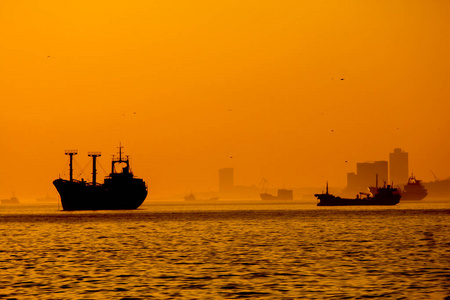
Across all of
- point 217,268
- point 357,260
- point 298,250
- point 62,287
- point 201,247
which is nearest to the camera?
point 62,287

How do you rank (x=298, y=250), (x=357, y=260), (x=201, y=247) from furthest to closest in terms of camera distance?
(x=201, y=247) < (x=298, y=250) < (x=357, y=260)

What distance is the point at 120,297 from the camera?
4088cm

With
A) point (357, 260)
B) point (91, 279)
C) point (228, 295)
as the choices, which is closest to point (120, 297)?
point (228, 295)

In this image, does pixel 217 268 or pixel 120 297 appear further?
pixel 217 268

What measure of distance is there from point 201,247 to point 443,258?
2408cm

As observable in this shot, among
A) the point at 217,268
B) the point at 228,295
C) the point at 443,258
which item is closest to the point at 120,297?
the point at 228,295

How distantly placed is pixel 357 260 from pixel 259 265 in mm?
8087

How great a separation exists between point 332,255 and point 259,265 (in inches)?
411

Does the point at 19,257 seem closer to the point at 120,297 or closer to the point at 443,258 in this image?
the point at 120,297

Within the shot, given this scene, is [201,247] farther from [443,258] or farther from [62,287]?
[62,287]

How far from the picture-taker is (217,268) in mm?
55469

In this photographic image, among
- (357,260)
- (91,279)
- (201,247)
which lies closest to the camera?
(91,279)

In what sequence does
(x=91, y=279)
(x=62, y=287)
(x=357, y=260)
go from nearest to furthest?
(x=62, y=287)
(x=91, y=279)
(x=357, y=260)

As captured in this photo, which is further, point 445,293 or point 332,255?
point 332,255
